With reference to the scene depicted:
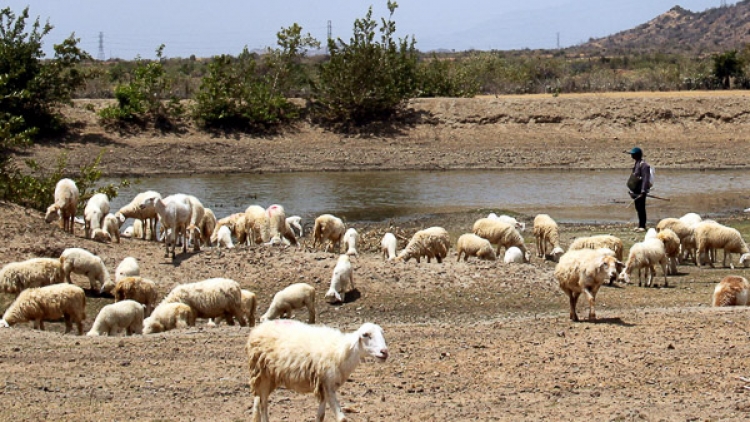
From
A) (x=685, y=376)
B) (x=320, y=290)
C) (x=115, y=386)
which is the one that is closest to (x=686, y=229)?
(x=320, y=290)

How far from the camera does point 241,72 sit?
51344 millimetres

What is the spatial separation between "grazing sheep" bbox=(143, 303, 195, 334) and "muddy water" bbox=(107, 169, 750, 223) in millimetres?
15080

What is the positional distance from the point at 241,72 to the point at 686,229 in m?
34.7

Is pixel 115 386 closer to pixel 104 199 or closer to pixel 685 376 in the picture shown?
pixel 685 376

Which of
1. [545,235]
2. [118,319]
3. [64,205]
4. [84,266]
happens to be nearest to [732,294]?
[545,235]

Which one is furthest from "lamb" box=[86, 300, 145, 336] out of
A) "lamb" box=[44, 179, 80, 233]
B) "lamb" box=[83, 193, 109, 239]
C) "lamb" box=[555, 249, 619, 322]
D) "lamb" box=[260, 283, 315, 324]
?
"lamb" box=[44, 179, 80, 233]

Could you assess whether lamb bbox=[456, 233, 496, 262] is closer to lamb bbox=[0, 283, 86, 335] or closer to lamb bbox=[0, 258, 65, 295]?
lamb bbox=[0, 258, 65, 295]

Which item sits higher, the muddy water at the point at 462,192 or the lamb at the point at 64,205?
the lamb at the point at 64,205

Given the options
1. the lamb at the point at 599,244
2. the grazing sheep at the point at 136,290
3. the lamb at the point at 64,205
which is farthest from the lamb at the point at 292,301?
the lamb at the point at 64,205

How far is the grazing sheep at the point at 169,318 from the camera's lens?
13516 mm

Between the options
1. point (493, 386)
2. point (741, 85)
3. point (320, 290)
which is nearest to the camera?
point (493, 386)

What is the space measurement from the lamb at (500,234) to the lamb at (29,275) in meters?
8.83

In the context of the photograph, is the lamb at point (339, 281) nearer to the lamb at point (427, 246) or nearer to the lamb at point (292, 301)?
the lamb at point (292, 301)

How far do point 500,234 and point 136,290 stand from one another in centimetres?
827
